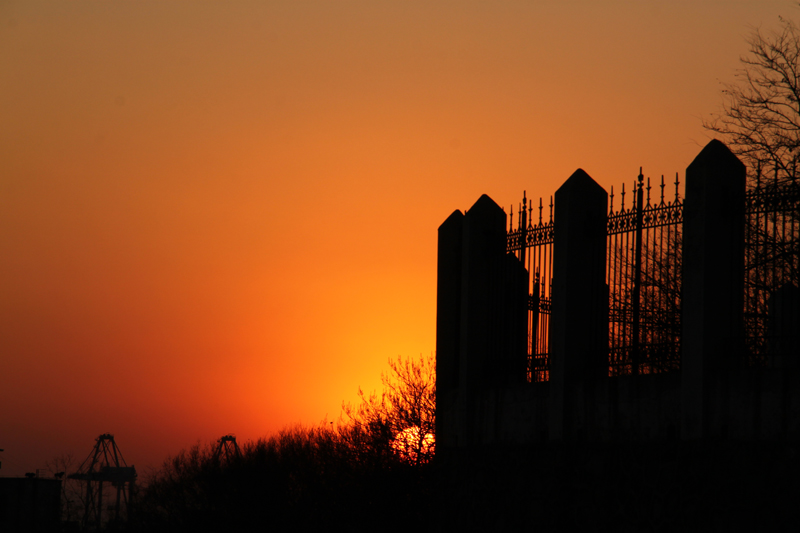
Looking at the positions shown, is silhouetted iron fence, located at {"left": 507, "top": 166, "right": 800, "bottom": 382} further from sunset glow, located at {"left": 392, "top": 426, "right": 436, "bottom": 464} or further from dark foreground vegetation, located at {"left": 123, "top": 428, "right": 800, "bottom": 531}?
sunset glow, located at {"left": 392, "top": 426, "right": 436, "bottom": 464}

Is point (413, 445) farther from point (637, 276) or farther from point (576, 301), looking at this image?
point (637, 276)

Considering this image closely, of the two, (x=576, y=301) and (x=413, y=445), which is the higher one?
(x=576, y=301)

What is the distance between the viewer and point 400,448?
21906 mm

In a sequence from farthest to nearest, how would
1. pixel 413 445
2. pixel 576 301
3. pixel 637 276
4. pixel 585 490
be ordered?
pixel 413 445
pixel 576 301
pixel 585 490
pixel 637 276

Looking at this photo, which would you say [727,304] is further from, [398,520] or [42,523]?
[42,523]

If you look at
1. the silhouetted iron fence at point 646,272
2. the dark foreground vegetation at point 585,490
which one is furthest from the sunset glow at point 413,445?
the silhouetted iron fence at point 646,272

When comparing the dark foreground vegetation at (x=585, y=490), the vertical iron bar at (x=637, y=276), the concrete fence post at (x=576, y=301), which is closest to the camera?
the dark foreground vegetation at (x=585, y=490)

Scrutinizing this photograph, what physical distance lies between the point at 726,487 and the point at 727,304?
1896mm

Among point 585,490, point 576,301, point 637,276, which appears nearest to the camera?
point 637,276

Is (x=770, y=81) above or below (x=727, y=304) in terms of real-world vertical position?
above

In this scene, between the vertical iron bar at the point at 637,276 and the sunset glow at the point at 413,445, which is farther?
the sunset glow at the point at 413,445

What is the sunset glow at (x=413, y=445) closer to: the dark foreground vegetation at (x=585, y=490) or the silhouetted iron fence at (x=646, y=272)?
the dark foreground vegetation at (x=585, y=490)

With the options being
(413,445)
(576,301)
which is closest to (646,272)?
(576,301)

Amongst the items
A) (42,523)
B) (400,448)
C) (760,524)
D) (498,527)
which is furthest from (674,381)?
(42,523)
